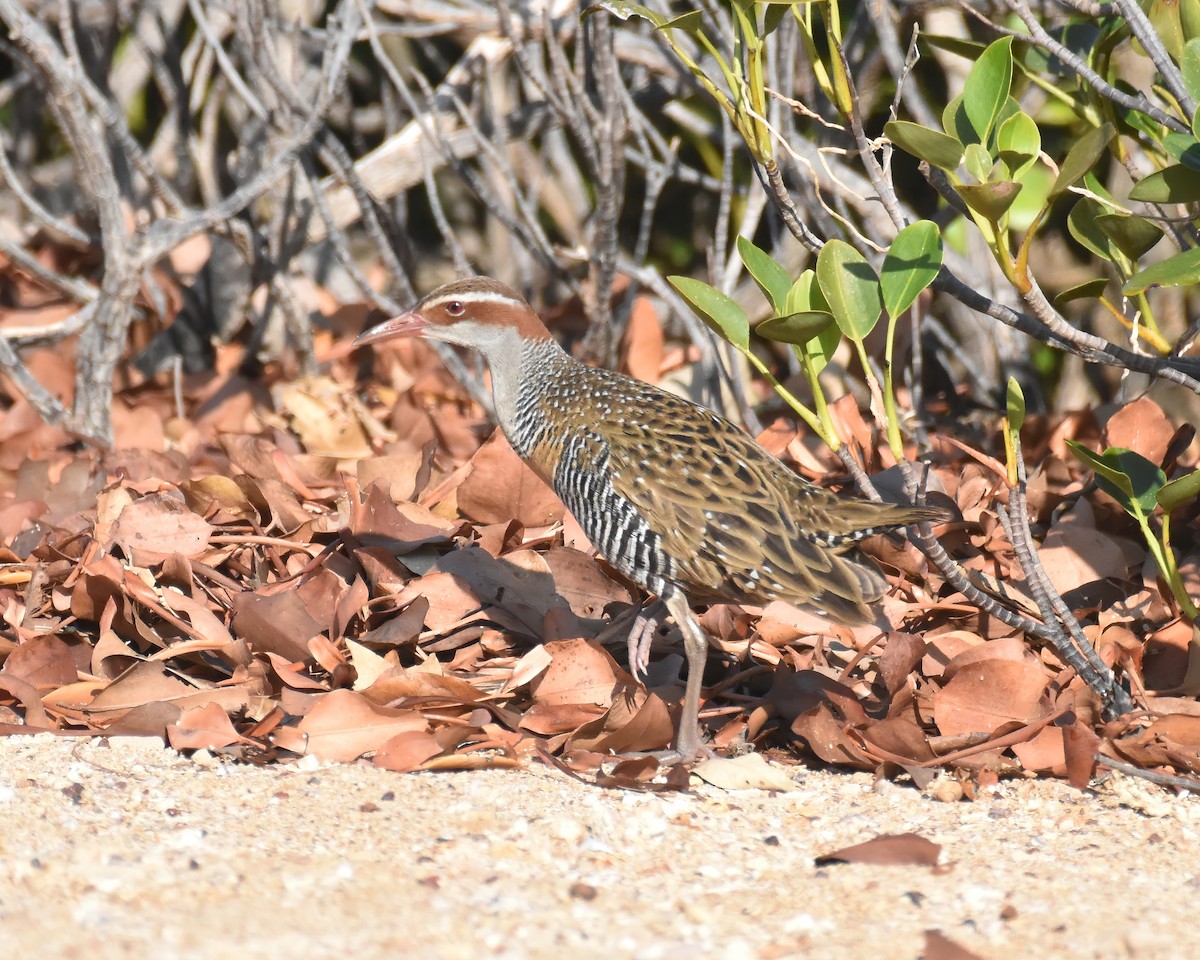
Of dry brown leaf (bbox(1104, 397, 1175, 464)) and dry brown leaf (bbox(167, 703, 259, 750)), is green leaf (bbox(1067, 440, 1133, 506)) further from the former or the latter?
dry brown leaf (bbox(167, 703, 259, 750))

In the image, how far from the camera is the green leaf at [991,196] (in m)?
2.90

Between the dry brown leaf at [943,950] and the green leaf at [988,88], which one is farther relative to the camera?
the green leaf at [988,88]

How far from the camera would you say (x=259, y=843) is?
3055 mm

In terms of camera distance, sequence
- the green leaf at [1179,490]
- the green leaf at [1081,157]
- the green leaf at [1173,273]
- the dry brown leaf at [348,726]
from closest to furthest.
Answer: the green leaf at [1081,157] → the green leaf at [1173,273] → the green leaf at [1179,490] → the dry brown leaf at [348,726]

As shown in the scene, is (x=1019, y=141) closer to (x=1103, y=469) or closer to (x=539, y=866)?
(x=1103, y=469)

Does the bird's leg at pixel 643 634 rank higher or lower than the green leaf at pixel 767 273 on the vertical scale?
lower

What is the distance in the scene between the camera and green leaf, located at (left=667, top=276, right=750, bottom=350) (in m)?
3.54

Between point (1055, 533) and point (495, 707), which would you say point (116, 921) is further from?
point (1055, 533)

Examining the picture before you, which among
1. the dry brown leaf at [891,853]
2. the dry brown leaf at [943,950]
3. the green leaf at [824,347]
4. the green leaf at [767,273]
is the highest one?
the green leaf at [767,273]

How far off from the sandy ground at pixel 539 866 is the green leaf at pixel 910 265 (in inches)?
48.1

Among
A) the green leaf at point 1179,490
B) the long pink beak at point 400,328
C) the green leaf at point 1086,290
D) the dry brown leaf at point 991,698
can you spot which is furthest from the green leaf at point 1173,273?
the long pink beak at point 400,328

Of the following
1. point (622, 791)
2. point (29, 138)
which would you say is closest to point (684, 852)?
point (622, 791)

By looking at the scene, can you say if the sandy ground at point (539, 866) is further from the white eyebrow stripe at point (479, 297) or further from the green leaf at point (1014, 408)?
the white eyebrow stripe at point (479, 297)

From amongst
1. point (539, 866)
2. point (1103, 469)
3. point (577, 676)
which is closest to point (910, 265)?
point (1103, 469)
